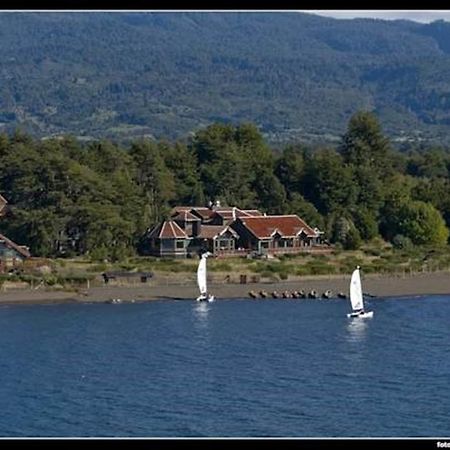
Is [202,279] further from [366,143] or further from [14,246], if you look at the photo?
[366,143]

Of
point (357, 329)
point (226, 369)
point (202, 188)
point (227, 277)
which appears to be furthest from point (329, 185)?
point (226, 369)

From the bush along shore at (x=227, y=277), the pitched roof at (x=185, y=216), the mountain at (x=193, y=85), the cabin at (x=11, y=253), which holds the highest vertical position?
the mountain at (x=193, y=85)

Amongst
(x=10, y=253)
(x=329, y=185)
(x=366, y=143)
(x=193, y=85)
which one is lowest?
(x=10, y=253)

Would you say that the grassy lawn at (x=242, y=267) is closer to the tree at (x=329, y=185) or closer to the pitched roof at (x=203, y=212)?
the pitched roof at (x=203, y=212)

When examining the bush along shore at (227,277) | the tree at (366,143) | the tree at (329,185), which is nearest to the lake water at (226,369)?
the bush along shore at (227,277)

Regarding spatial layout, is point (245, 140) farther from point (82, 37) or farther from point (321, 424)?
point (82, 37)

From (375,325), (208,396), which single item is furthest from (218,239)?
(208,396)
